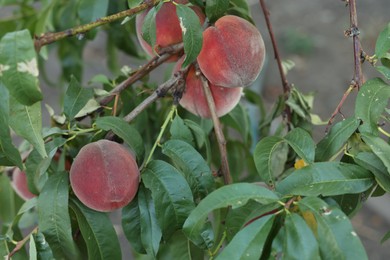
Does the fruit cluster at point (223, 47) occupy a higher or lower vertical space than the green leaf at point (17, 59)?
lower

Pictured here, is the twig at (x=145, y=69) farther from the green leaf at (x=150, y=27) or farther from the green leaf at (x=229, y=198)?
the green leaf at (x=229, y=198)

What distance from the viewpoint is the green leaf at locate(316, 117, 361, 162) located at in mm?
669

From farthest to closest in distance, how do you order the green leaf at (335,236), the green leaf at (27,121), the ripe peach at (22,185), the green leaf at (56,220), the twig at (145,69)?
the ripe peach at (22,185) < the twig at (145,69) < the green leaf at (56,220) < the green leaf at (27,121) < the green leaf at (335,236)

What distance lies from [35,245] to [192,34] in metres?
0.31

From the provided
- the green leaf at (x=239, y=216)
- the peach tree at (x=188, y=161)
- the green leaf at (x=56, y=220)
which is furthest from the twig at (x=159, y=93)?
the green leaf at (x=239, y=216)

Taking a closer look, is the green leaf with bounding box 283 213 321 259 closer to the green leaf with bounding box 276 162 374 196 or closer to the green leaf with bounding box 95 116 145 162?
the green leaf with bounding box 276 162 374 196

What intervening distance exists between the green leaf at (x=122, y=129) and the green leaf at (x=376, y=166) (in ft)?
0.90

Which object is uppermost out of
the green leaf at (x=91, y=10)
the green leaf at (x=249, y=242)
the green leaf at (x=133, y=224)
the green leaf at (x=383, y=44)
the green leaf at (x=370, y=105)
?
the green leaf at (x=383, y=44)

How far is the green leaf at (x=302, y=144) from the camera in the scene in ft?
2.19

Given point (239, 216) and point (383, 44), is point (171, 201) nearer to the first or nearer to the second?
point (239, 216)

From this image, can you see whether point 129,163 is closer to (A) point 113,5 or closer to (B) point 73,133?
(B) point 73,133

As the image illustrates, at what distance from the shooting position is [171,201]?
2.29ft

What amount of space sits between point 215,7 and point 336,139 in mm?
218

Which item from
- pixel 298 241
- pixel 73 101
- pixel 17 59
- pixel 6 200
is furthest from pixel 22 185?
pixel 298 241
